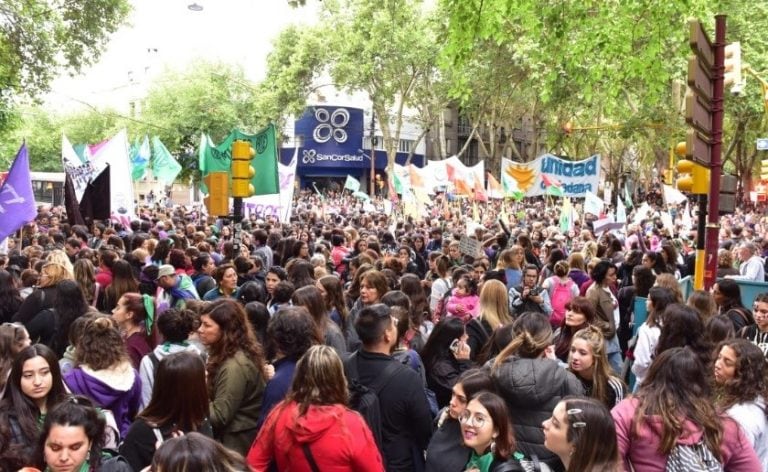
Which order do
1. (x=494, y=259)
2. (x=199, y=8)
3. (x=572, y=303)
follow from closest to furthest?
(x=572, y=303)
(x=494, y=259)
(x=199, y=8)

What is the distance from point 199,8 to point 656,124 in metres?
19.3

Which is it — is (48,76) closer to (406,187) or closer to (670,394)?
(406,187)

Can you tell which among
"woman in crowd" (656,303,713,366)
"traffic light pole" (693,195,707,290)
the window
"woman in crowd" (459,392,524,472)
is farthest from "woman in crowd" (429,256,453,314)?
the window

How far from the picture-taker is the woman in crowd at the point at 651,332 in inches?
242

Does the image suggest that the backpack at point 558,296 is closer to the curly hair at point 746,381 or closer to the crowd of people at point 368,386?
the crowd of people at point 368,386

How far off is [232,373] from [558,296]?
477 cm

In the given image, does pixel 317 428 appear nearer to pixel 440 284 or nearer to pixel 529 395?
pixel 529 395

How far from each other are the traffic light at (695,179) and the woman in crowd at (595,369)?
4.04 metres

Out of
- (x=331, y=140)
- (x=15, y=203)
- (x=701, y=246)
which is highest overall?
(x=331, y=140)

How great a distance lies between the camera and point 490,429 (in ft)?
12.2

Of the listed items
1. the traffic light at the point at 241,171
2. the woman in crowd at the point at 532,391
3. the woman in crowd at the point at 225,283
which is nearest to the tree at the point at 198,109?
the traffic light at the point at 241,171

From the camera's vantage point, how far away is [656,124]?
31.0m

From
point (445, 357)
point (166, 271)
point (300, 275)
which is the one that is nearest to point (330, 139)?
point (300, 275)

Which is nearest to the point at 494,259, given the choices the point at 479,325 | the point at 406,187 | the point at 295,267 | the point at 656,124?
the point at 295,267
